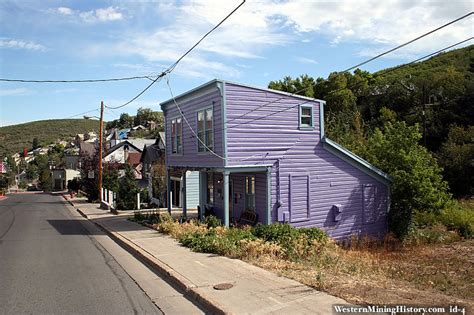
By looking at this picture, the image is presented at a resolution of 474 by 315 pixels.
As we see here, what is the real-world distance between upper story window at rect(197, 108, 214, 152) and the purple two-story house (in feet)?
0.13

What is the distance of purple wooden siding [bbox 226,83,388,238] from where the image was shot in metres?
16.3

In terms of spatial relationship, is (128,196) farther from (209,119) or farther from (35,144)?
(35,144)

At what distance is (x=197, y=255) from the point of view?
1145 centimetres

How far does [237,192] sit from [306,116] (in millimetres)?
4508

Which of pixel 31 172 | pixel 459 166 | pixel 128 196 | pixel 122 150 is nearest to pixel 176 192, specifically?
pixel 128 196

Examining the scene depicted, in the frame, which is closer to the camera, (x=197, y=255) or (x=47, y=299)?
(x=47, y=299)

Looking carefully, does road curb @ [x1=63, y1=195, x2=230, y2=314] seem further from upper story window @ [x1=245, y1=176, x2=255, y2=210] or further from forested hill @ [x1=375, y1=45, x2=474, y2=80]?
forested hill @ [x1=375, y1=45, x2=474, y2=80]

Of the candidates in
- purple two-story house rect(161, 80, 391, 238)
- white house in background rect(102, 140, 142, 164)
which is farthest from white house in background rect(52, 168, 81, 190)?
purple two-story house rect(161, 80, 391, 238)

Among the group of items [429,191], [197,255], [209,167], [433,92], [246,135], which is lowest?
[197,255]

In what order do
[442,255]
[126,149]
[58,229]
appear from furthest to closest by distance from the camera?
[126,149] → [58,229] → [442,255]

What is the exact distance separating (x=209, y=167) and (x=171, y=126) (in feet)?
18.8

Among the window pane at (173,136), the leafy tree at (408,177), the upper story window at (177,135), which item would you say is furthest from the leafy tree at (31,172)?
the leafy tree at (408,177)

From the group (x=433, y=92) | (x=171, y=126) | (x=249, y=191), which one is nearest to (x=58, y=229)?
(x=171, y=126)

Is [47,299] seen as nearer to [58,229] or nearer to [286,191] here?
[286,191]
